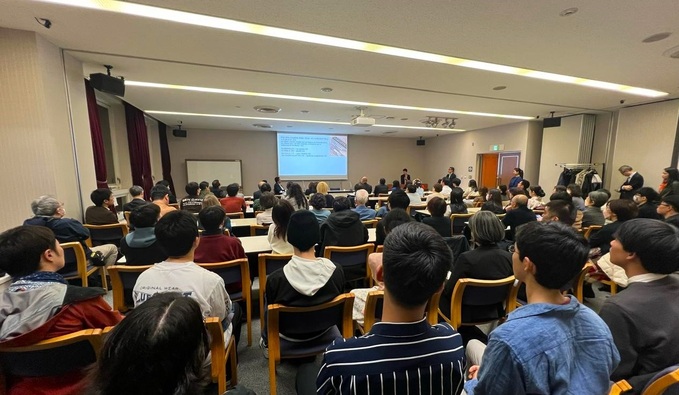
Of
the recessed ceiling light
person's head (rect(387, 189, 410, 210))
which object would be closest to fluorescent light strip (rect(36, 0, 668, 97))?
the recessed ceiling light

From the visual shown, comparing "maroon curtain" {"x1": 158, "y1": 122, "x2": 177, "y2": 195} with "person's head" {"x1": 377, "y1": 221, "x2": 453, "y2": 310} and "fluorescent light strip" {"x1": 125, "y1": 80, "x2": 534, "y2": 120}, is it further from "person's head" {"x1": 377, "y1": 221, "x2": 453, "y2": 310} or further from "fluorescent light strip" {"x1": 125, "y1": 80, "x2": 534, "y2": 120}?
"person's head" {"x1": 377, "y1": 221, "x2": 453, "y2": 310}

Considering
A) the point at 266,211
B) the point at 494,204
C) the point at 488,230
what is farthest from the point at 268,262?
the point at 494,204

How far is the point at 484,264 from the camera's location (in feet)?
6.49

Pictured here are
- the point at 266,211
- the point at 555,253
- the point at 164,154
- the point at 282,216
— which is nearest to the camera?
the point at 555,253

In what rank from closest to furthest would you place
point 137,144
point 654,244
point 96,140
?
point 654,244
point 96,140
point 137,144

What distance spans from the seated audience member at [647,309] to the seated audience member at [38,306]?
2190 millimetres

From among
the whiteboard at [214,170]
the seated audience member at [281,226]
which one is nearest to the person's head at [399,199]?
the seated audience member at [281,226]

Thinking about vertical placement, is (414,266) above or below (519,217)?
above

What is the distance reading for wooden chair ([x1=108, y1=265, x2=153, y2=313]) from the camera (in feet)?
6.24

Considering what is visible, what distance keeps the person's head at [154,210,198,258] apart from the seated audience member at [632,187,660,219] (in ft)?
15.4

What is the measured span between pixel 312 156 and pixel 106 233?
851 cm

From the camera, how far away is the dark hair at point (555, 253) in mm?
929

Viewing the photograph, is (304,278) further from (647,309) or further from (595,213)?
(595,213)

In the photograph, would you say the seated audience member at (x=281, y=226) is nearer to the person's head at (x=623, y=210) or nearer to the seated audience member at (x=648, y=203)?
the person's head at (x=623, y=210)
